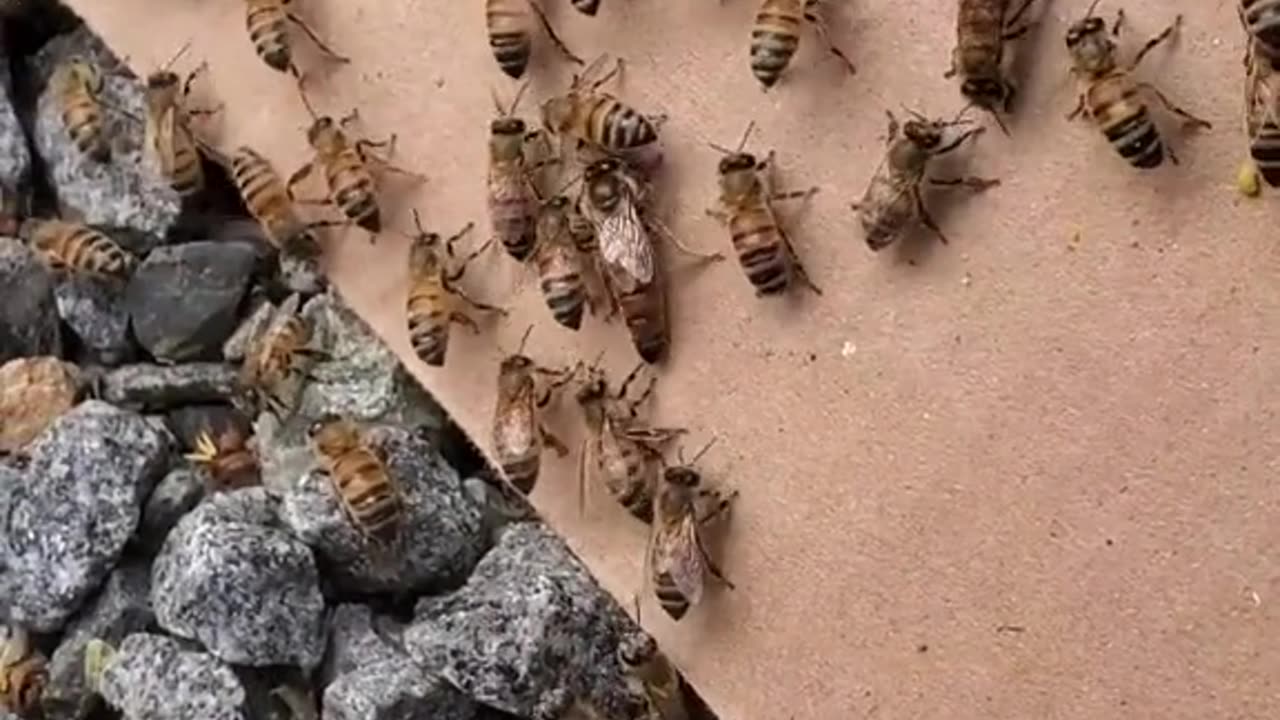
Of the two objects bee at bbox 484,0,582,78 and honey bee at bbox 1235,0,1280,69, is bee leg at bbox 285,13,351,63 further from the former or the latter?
honey bee at bbox 1235,0,1280,69

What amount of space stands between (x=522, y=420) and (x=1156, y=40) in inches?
47.9

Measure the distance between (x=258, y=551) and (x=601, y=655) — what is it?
0.61m

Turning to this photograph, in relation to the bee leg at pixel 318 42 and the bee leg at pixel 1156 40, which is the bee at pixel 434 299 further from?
the bee leg at pixel 1156 40

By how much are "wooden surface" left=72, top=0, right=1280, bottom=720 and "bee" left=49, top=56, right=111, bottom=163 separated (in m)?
0.84

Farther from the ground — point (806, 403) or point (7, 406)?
point (806, 403)

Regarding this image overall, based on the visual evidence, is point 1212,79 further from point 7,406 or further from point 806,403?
point 7,406

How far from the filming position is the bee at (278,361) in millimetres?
3822

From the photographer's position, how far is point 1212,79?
9.31 feet

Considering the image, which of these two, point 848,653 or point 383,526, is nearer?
point 848,653

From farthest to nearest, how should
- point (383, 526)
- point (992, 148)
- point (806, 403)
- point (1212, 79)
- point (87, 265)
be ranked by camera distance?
point (87, 265) < point (383, 526) < point (806, 403) < point (992, 148) < point (1212, 79)

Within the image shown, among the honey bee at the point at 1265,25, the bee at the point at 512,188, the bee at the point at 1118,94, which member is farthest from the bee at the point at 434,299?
the honey bee at the point at 1265,25

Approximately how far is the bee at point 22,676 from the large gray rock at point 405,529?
1.86ft

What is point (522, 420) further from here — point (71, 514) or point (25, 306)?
point (25, 306)

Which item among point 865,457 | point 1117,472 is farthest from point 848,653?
point 1117,472
